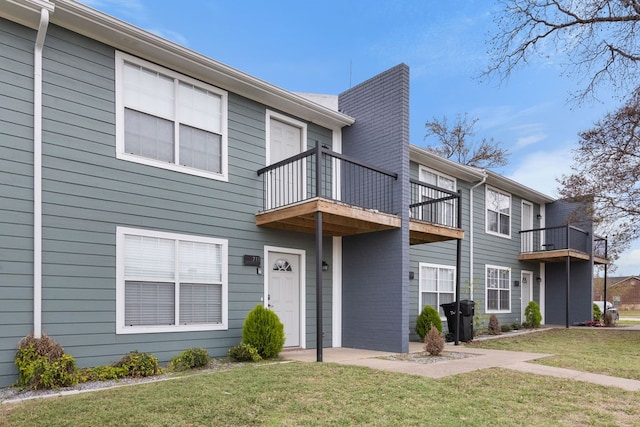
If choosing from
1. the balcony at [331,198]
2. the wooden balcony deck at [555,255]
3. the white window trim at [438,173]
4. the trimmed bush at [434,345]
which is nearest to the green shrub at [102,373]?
the balcony at [331,198]

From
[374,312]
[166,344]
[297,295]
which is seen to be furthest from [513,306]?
[166,344]

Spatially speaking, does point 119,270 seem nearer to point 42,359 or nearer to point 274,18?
point 42,359

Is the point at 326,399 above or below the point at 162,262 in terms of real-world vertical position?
below

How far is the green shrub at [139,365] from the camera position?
621cm

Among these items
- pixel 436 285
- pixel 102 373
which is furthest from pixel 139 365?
pixel 436 285

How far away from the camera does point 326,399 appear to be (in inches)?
186

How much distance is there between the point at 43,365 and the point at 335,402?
3557 millimetres

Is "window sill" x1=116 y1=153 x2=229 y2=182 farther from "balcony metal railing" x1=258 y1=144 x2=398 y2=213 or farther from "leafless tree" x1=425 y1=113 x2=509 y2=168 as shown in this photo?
"leafless tree" x1=425 y1=113 x2=509 y2=168

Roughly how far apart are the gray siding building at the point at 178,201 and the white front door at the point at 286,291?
0.11 ft

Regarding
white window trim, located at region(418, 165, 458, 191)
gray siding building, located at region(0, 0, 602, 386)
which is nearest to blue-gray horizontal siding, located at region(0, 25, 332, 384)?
gray siding building, located at region(0, 0, 602, 386)

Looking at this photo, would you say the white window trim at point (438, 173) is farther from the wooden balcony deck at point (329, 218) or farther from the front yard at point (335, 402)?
the front yard at point (335, 402)

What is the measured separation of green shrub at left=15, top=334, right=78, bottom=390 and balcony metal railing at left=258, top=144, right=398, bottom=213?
4.19 metres

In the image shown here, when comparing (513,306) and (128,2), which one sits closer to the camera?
(128,2)

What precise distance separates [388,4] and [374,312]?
8877 mm
